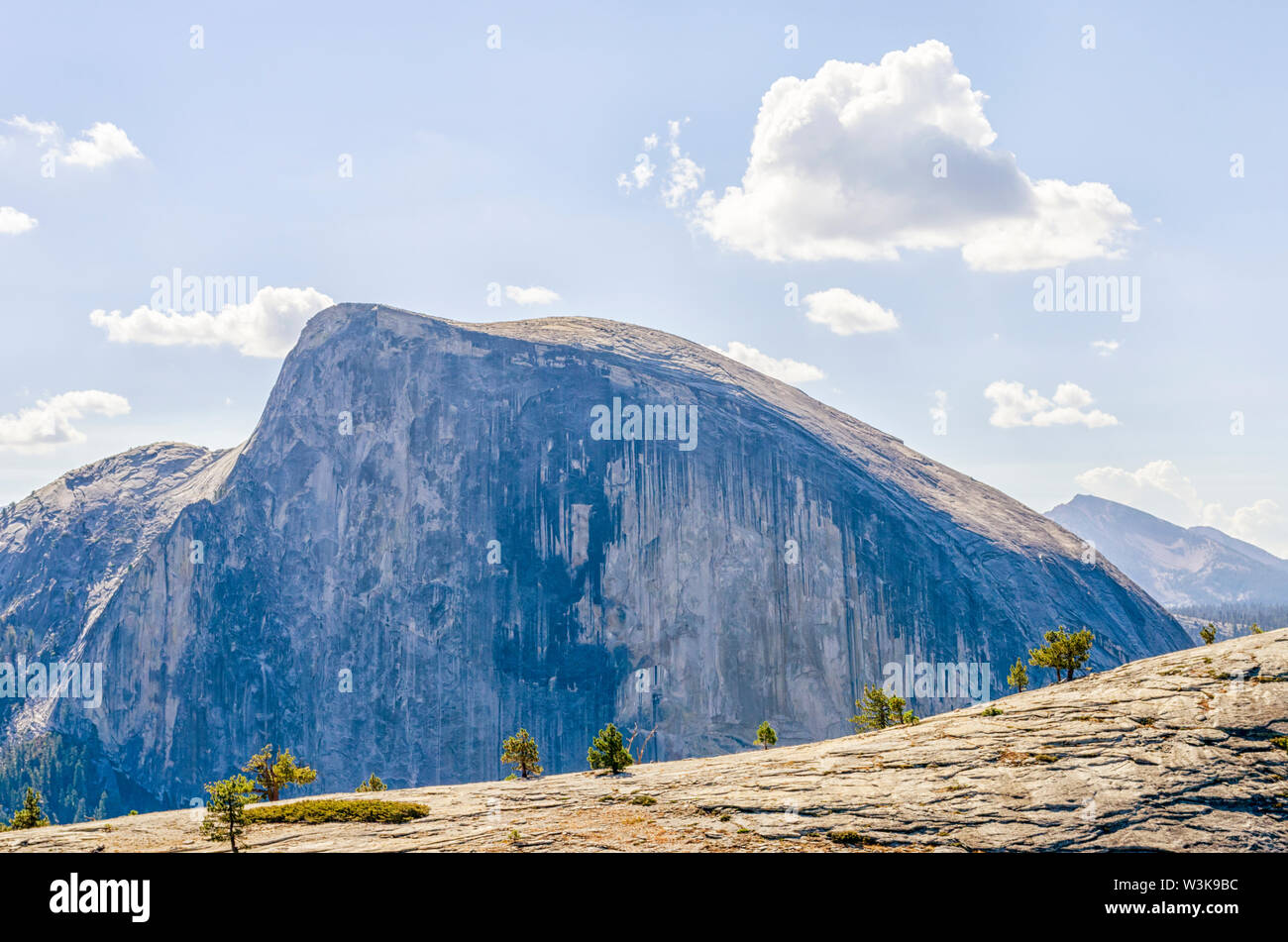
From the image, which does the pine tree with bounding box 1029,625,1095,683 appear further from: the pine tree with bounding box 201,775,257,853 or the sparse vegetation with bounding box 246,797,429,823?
the pine tree with bounding box 201,775,257,853

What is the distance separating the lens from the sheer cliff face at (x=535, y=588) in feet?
567

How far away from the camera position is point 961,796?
116 ft

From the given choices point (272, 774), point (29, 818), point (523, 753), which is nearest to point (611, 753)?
point (523, 753)

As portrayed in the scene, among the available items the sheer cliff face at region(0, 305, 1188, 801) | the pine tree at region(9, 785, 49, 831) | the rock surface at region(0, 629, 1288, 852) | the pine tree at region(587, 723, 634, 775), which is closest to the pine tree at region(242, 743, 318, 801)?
the rock surface at region(0, 629, 1288, 852)

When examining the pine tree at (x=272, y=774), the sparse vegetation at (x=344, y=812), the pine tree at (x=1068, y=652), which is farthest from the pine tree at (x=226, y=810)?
the pine tree at (x=1068, y=652)

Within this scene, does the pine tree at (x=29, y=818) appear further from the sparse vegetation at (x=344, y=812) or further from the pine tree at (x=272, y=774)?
the sparse vegetation at (x=344, y=812)

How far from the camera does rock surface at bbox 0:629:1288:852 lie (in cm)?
3194

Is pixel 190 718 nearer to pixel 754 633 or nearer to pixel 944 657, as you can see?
pixel 754 633

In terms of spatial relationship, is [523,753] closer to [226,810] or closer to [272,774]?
[272,774]

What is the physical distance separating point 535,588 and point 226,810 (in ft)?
481

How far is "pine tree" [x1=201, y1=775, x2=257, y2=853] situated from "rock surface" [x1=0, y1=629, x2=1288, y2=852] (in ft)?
2.68

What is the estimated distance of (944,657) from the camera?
173 metres
